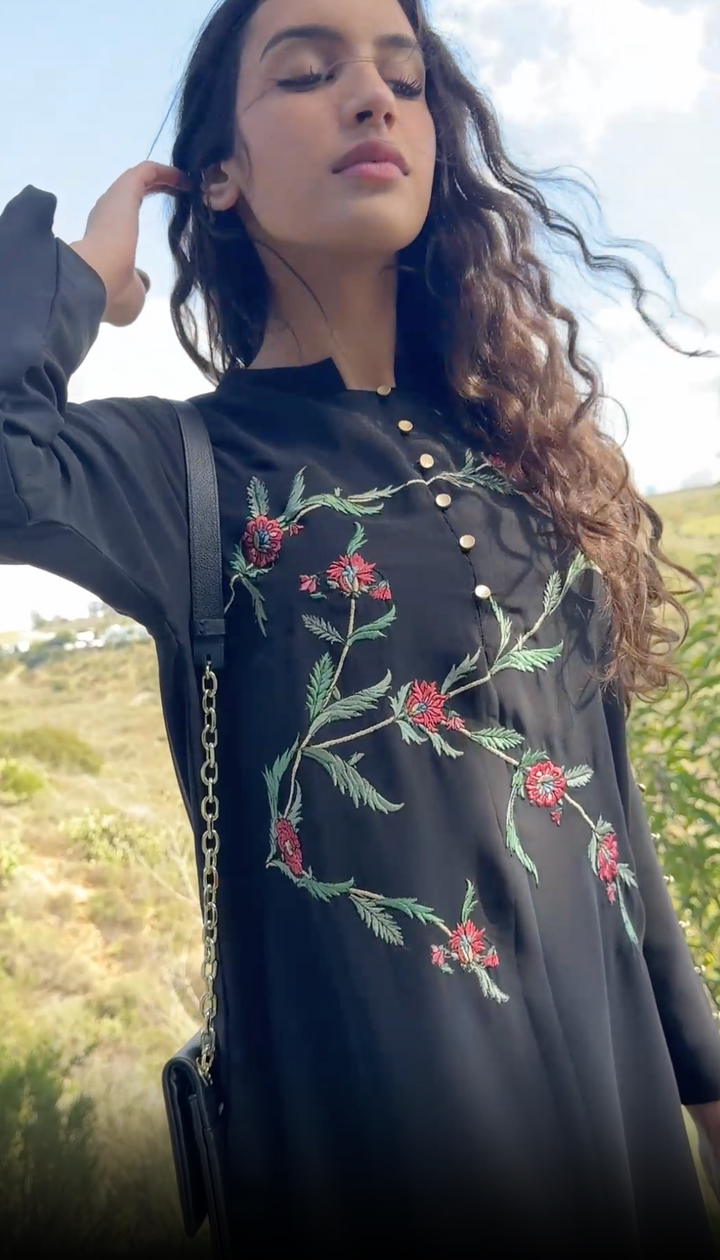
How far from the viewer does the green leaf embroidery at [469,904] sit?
25.2 inches

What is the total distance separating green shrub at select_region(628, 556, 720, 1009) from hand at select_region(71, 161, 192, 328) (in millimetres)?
1086

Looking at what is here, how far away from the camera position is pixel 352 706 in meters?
0.66

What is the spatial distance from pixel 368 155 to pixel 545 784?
0.58m

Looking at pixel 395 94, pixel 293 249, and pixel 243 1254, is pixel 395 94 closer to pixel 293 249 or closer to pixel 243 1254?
pixel 293 249

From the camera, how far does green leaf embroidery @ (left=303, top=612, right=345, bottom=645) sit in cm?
68

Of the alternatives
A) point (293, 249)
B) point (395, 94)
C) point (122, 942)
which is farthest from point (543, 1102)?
point (122, 942)

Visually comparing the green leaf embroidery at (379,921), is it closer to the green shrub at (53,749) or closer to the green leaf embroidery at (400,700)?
the green leaf embroidery at (400,700)

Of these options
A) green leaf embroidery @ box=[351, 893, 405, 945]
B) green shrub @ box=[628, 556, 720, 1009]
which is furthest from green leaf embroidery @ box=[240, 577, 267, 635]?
green shrub @ box=[628, 556, 720, 1009]

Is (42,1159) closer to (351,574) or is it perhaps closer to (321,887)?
(321,887)

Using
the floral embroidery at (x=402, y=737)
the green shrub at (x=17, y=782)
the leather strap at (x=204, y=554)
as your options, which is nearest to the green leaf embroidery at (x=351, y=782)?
the floral embroidery at (x=402, y=737)

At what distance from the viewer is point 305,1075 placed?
2.06ft

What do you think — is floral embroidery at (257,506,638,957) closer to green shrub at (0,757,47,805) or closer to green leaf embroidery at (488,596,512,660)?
green leaf embroidery at (488,596,512,660)

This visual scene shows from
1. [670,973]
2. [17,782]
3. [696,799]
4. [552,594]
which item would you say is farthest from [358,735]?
[17,782]

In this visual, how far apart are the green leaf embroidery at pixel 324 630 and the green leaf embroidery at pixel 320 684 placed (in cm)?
1
